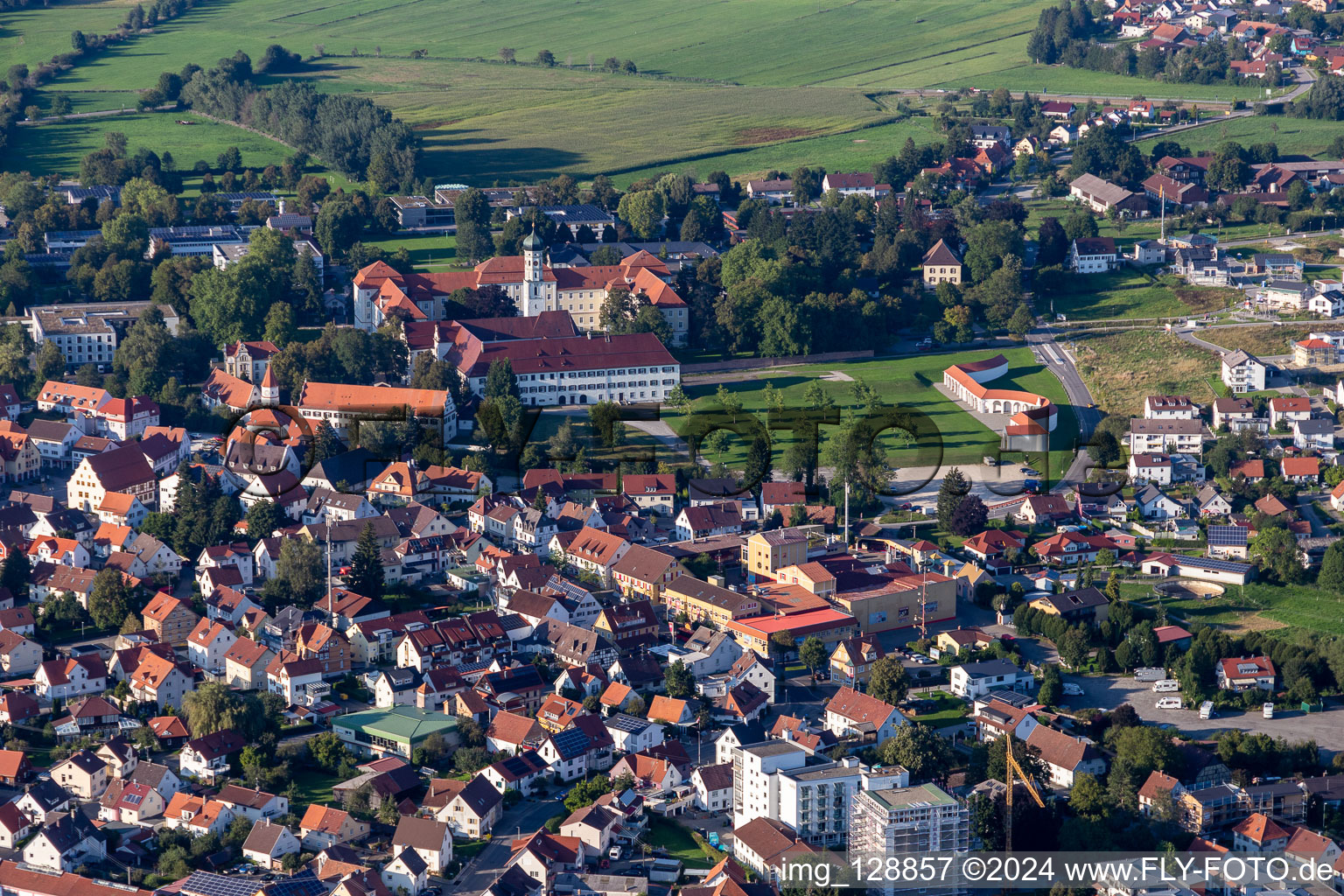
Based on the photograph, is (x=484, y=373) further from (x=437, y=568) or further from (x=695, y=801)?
(x=695, y=801)

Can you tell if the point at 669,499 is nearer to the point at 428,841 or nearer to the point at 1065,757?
the point at 1065,757

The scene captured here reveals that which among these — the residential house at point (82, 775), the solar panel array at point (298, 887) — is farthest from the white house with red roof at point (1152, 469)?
the residential house at point (82, 775)

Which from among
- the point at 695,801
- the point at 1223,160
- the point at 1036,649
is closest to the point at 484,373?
the point at 1036,649

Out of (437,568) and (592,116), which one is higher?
(592,116)

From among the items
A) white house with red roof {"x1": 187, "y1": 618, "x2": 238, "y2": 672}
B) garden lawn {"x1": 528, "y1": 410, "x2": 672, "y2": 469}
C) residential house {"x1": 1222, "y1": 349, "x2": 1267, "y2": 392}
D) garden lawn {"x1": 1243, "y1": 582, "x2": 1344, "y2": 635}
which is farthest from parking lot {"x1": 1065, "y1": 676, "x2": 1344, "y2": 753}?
residential house {"x1": 1222, "y1": 349, "x2": 1267, "y2": 392}

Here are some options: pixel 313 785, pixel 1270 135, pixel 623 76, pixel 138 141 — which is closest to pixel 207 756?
pixel 313 785

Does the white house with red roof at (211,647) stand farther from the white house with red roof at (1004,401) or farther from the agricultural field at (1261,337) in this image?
the agricultural field at (1261,337)

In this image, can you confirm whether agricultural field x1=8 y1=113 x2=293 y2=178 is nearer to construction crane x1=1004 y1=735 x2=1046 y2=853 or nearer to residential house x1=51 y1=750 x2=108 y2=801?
residential house x1=51 y1=750 x2=108 y2=801
